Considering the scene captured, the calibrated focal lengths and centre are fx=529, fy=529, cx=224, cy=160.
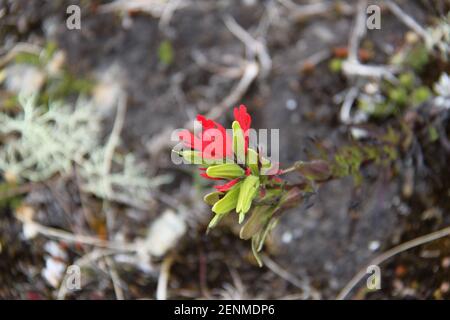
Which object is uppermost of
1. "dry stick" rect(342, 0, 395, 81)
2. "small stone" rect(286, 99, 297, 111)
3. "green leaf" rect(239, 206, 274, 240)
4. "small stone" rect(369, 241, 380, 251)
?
"dry stick" rect(342, 0, 395, 81)

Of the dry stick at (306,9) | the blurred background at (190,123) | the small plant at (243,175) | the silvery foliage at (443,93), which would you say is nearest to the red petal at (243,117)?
the small plant at (243,175)

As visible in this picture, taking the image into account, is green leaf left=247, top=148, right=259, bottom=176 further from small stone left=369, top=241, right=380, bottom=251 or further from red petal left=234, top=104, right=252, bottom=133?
small stone left=369, top=241, right=380, bottom=251

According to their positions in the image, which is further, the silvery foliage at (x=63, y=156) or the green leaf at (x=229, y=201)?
the silvery foliage at (x=63, y=156)

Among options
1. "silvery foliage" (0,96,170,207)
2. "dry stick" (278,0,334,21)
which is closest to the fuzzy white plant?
"silvery foliage" (0,96,170,207)

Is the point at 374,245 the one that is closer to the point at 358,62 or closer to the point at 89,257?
the point at 358,62

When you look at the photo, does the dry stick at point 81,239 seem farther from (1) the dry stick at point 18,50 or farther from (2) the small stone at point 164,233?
(1) the dry stick at point 18,50

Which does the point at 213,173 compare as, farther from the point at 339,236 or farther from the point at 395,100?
the point at 395,100

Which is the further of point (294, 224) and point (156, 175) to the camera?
point (156, 175)
